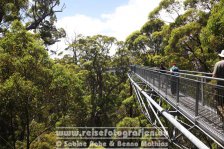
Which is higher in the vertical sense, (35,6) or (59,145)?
(35,6)

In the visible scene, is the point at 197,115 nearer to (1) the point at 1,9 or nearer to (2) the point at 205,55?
(2) the point at 205,55

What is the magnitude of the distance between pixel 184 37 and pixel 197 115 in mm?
10552

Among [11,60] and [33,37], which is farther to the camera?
[33,37]

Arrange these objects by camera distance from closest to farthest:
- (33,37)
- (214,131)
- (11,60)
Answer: (214,131) < (11,60) < (33,37)

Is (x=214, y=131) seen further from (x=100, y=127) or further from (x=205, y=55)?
(x=100, y=127)

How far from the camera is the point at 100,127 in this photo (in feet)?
93.5

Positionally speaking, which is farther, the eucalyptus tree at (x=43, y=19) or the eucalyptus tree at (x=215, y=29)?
the eucalyptus tree at (x=43, y=19)

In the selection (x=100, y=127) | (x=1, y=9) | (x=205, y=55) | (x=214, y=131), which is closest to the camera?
(x=214, y=131)

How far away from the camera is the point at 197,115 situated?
518 centimetres

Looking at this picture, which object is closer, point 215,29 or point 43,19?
point 215,29

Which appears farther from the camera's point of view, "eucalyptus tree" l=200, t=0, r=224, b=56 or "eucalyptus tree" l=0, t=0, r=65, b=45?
"eucalyptus tree" l=0, t=0, r=65, b=45

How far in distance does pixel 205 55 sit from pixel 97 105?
627 inches

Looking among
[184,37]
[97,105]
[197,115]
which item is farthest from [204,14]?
[97,105]

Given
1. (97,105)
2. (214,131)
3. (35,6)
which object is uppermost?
(35,6)
